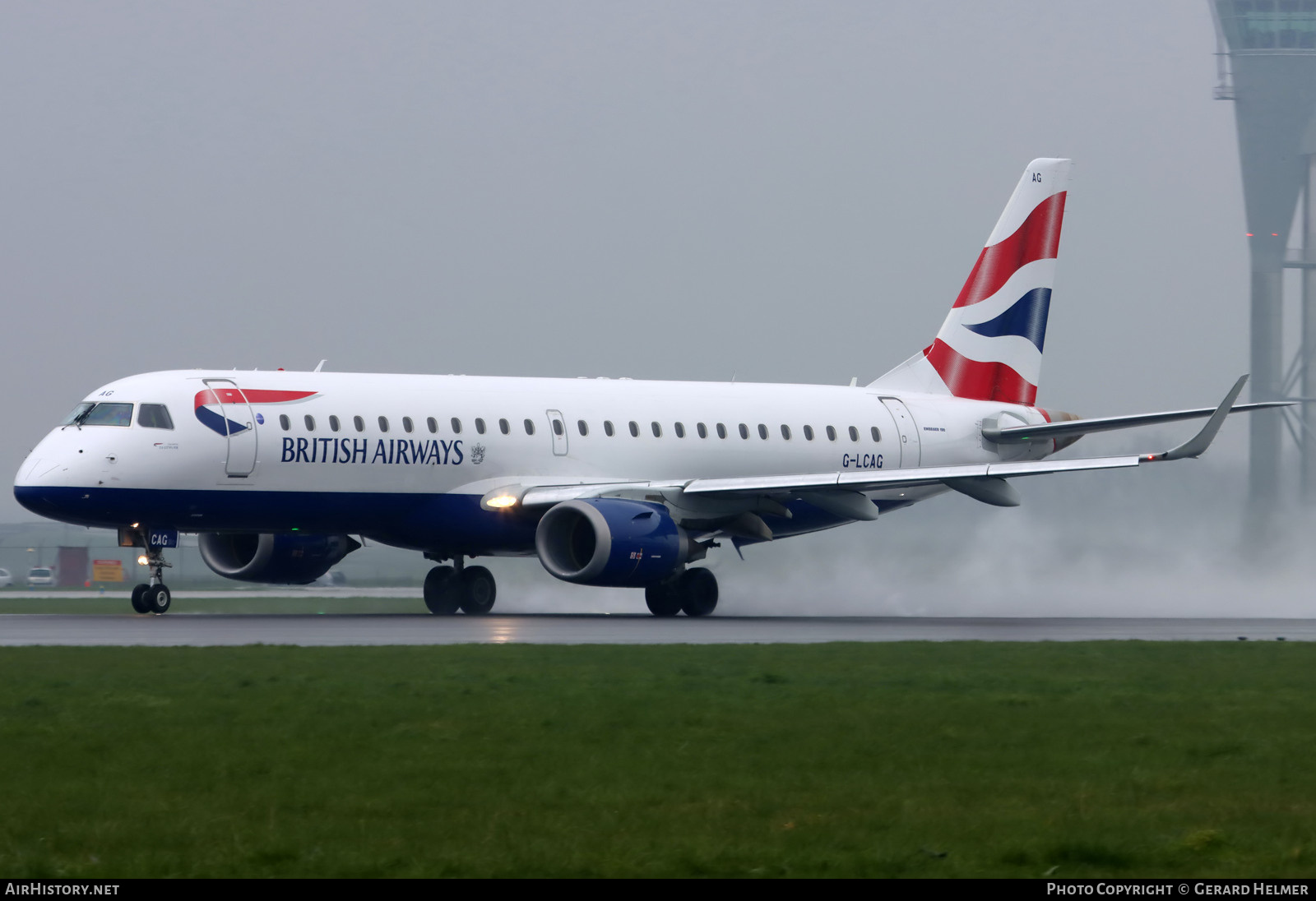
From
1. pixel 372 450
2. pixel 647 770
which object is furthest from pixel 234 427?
pixel 647 770

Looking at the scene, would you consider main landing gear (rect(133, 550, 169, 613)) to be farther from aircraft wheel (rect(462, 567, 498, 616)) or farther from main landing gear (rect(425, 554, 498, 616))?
aircraft wheel (rect(462, 567, 498, 616))

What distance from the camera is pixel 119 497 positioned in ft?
88.4

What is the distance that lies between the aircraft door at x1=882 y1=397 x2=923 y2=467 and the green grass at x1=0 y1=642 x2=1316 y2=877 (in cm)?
1779

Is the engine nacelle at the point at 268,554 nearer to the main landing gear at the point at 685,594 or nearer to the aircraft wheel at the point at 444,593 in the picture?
the aircraft wheel at the point at 444,593

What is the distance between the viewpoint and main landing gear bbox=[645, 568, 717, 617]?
1245 inches

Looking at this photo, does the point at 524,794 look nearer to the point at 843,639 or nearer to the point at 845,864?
the point at 845,864

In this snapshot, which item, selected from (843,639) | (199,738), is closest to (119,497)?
(843,639)

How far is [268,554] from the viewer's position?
31.7 m

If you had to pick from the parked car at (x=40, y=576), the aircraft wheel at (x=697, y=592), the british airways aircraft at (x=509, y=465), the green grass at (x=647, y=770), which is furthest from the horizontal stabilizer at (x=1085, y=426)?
the parked car at (x=40, y=576)

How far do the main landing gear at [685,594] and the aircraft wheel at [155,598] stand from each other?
8184mm

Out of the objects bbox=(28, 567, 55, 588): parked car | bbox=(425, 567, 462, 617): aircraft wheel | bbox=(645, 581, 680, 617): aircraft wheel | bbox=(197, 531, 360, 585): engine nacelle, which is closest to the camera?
bbox=(645, 581, 680, 617): aircraft wheel

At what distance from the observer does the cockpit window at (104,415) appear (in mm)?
27406

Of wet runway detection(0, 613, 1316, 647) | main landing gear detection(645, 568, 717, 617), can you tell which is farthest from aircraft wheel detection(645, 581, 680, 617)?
wet runway detection(0, 613, 1316, 647)

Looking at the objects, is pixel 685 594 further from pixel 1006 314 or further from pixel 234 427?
pixel 1006 314
